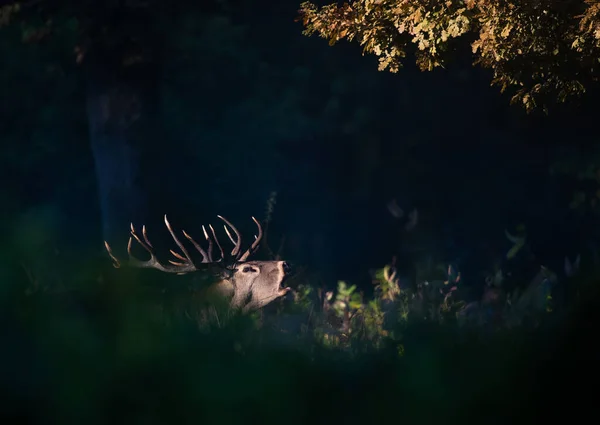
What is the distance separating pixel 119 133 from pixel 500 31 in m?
7.75

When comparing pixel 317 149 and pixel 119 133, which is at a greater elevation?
pixel 119 133

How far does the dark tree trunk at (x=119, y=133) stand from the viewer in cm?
1363

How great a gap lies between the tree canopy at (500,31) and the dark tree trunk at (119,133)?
5415 mm

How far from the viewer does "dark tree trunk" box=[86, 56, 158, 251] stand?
1363 centimetres

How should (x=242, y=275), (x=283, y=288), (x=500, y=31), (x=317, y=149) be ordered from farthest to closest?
(x=317, y=149) → (x=242, y=275) → (x=283, y=288) → (x=500, y=31)

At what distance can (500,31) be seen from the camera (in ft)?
25.6

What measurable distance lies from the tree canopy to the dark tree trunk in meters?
5.41

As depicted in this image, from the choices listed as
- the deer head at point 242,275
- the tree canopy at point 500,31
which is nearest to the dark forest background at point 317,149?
the deer head at point 242,275

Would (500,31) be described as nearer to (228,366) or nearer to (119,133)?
(228,366)

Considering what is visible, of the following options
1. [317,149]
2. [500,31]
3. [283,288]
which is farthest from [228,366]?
[317,149]

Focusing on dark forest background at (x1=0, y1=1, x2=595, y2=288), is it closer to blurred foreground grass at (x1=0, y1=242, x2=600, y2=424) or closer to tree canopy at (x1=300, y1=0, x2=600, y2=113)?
tree canopy at (x1=300, y1=0, x2=600, y2=113)

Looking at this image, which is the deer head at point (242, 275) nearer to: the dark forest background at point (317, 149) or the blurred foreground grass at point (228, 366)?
A: the blurred foreground grass at point (228, 366)

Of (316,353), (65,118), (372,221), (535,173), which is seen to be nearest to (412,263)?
(372,221)

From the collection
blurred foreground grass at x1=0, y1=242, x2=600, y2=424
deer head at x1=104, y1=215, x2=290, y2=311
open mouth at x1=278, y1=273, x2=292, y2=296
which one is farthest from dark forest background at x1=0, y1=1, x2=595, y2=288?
blurred foreground grass at x1=0, y1=242, x2=600, y2=424
